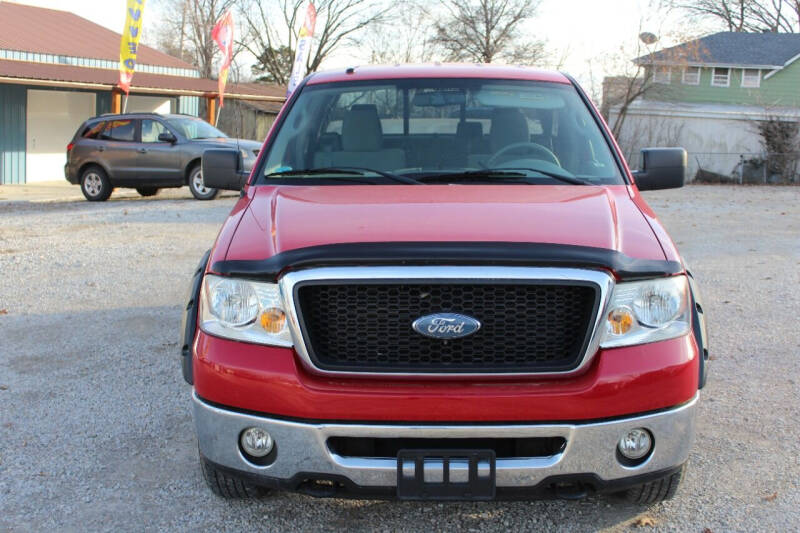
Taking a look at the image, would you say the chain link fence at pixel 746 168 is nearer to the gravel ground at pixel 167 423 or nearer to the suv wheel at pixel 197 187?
the suv wheel at pixel 197 187

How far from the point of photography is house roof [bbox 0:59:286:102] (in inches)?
808

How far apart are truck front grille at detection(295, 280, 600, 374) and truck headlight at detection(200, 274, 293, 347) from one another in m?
0.10

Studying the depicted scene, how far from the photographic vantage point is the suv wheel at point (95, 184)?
56.4ft

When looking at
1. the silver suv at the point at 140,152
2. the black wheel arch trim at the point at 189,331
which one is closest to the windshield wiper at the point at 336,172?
the black wheel arch trim at the point at 189,331

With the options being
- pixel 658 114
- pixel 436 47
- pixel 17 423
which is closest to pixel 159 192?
pixel 17 423

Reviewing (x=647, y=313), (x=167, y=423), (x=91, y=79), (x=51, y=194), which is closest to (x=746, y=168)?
(x=91, y=79)

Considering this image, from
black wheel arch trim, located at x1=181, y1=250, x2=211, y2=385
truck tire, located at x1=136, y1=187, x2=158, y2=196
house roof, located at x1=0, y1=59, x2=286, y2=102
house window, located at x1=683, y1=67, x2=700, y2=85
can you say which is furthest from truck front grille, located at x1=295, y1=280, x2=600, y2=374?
house window, located at x1=683, y1=67, x2=700, y2=85

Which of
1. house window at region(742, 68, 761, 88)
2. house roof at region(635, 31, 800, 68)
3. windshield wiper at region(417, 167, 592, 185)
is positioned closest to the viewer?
windshield wiper at region(417, 167, 592, 185)

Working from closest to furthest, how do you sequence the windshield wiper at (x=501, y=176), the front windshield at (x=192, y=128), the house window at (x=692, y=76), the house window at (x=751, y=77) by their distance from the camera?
1. the windshield wiper at (x=501, y=176)
2. the front windshield at (x=192, y=128)
3. the house window at (x=692, y=76)
4. the house window at (x=751, y=77)

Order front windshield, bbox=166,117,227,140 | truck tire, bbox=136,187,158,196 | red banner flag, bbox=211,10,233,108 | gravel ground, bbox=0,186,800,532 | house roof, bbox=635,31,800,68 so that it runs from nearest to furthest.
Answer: gravel ground, bbox=0,186,800,532
front windshield, bbox=166,117,227,140
truck tire, bbox=136,187,158,196
red banner flag, bbox=211,10,233,108
house roof, bbox=635,31,800,68

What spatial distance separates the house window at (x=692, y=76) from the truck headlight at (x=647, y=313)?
Result: 3864 cm

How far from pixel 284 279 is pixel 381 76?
2.11m

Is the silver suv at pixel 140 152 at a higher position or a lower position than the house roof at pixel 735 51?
lower

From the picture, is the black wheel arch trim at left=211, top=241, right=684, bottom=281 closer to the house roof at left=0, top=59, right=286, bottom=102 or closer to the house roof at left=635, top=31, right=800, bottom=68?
the house roof at left=0, top=59, right=286, bottom=102
